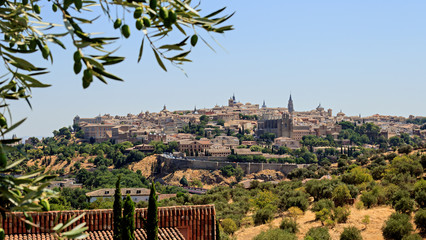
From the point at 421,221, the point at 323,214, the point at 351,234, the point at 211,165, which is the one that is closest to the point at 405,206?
the point at 421,221

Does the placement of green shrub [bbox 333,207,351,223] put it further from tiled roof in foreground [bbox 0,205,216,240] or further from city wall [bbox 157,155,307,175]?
city wall [bbox 157,155,307,175]

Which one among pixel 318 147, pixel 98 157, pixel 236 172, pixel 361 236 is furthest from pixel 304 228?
pixel 318 147

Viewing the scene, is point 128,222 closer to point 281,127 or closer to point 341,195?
point 341,195

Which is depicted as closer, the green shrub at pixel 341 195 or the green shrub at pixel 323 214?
the green shrub at pixel 323 214

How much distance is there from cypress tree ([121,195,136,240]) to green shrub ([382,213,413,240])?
12.7 m

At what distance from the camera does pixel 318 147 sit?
301ft

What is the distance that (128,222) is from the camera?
25.4ft

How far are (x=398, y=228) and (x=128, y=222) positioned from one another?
41.8ft

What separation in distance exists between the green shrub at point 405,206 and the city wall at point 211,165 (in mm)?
46365

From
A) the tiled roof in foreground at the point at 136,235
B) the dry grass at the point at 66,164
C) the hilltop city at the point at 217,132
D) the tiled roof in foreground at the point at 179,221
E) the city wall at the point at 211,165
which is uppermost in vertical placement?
Answer: the tiled roof in foreground at the point at 179,221

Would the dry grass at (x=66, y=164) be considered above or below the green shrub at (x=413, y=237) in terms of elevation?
below

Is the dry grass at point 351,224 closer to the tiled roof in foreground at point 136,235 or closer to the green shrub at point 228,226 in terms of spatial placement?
the green shrub at point 228,226

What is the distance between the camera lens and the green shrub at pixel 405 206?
20.5m

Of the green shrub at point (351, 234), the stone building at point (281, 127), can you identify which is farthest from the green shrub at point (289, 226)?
the stone building at point (281, 127)
